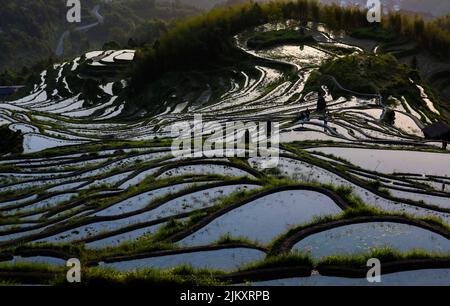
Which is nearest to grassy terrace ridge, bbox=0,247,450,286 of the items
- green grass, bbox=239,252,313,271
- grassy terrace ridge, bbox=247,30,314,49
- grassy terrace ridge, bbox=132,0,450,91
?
green grass, bbox=239,252,313,271

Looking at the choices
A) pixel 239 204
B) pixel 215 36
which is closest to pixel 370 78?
pixel 215 36

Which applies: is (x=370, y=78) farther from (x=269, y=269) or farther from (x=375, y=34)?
(x=269, y=269)

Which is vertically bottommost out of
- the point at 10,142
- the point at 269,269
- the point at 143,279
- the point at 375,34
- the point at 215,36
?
the point at 10,142

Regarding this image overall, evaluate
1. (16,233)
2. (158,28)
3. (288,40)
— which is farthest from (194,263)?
(158,28)

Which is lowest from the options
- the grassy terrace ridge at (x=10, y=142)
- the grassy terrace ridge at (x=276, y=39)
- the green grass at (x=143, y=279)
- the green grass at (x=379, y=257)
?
the grassy terrace ridge at (x=10, y=142)

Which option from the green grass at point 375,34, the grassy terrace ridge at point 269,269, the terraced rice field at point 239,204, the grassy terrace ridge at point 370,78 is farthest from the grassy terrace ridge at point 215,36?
the grassy terrace ridge at point 269,269

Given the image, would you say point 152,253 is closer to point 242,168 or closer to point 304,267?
point 304,267

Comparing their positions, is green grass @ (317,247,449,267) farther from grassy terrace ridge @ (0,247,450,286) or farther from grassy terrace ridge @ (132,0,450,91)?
grassy terrace ridge @ (132,0,450,91)

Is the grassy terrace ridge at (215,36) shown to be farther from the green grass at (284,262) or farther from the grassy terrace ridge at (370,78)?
the green grass at (284,262)

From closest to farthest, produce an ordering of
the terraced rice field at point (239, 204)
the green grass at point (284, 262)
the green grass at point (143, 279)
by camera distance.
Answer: the green grass at point (143, 279) → the green grass at point (284, 262) → the terraced rice field at point (239, 204)
